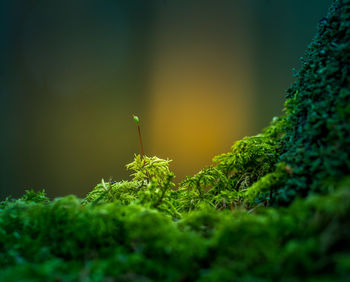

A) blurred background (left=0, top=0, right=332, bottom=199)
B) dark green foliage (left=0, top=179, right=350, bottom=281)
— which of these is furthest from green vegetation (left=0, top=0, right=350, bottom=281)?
blurred background (left=0, top=0, right=332, bottom=199)

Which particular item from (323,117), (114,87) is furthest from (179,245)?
(114,87)

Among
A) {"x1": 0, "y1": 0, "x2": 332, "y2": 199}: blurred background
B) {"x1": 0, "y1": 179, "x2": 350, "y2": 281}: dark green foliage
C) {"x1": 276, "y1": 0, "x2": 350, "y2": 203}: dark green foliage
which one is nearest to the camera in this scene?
{"x1": 0, "y1": 179, "x2": 350, "y2": 281}: dark green foliage

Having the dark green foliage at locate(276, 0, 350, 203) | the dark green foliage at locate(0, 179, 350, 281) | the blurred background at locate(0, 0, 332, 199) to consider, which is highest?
the blurred background at locate(0, 0, 332, 199)

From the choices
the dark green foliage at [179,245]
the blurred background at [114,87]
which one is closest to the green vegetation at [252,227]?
the dark green foliage at [179,245]

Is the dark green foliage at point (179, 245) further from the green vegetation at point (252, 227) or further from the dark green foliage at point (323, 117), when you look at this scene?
the dark green foliage at point (323, 117)

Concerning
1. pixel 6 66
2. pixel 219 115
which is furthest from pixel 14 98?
pixel 219 115

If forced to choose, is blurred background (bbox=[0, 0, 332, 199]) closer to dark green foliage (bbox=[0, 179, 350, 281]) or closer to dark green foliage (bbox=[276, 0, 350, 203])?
dark green foliage (bbox=[276, 0, 350, 203])

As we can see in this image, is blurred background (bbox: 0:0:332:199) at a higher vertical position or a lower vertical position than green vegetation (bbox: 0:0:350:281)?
higher
